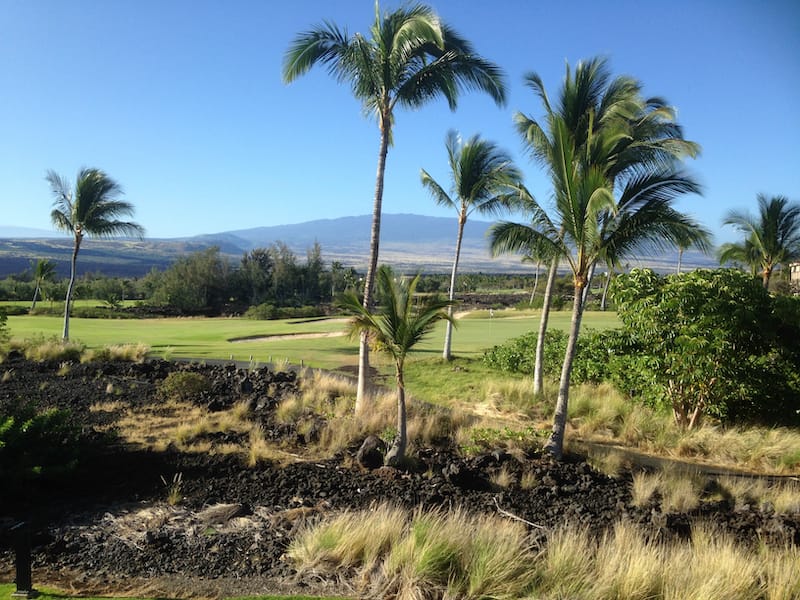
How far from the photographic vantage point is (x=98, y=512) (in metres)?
7.24

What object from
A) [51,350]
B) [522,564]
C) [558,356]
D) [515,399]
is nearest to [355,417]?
[515,399]

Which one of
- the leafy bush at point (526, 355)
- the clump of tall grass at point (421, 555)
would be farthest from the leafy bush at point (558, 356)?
the clump of tall grass at point (421, 555)

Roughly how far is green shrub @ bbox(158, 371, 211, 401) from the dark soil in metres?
3.42

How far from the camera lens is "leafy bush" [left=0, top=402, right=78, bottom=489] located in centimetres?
740

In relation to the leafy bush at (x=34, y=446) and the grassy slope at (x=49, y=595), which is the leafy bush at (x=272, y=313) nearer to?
the leafy bush at (x=34, y=446)

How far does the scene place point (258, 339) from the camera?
31.6m

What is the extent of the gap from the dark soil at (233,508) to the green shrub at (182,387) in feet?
11.2

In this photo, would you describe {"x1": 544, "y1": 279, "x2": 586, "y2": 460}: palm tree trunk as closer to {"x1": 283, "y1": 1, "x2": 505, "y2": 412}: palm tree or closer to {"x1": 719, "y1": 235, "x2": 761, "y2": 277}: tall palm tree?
{"x1": 283, "y1": 1, "x2": 505, "y2": 412}: palm tree

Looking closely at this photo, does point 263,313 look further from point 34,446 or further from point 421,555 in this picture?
point 421,555

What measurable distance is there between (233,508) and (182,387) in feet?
28.2

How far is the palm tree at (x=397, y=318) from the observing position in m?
9.05

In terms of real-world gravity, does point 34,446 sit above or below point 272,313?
above

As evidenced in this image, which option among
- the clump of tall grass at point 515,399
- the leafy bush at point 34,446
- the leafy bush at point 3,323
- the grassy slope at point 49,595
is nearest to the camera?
the grassy slope at point 49,595

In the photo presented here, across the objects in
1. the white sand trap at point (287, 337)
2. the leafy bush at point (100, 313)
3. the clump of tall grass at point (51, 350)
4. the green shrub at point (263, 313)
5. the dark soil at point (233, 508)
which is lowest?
the leafy bush at point (100, 313)
